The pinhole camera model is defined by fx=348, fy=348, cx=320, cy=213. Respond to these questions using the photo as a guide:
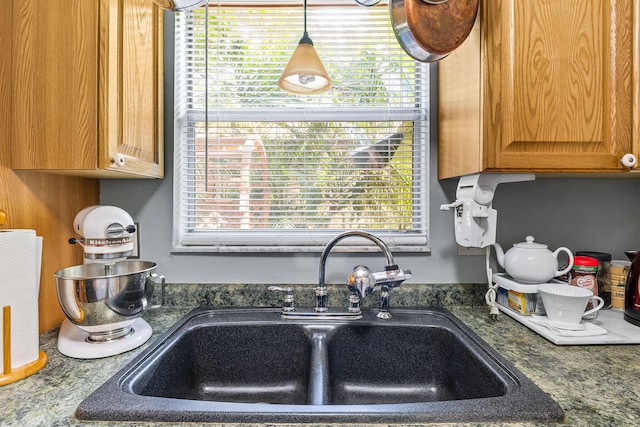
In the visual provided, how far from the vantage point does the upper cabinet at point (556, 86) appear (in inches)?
37.9

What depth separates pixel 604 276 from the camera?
1256mm

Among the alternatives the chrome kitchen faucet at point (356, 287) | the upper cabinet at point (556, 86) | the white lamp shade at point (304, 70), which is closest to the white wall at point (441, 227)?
the chrome kitchen faucet at point (356, 287)

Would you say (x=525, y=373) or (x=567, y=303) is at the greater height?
(x=567, y=303)

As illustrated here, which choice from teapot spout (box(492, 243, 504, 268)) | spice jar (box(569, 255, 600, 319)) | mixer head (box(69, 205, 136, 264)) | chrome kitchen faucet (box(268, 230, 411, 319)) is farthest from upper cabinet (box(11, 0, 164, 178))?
spice jar (box(569, 255, 600, 319))

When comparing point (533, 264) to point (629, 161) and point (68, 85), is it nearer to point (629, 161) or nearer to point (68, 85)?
point (629, 161)

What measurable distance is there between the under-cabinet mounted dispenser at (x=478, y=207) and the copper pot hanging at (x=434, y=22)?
405mm

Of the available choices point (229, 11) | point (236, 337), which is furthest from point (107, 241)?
point (229, 11)

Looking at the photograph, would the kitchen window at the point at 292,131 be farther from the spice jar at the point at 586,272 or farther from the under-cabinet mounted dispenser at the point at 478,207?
the spice jar at the point at 586,272

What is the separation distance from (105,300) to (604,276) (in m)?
1.62

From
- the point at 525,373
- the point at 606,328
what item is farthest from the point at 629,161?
the point at 525,373

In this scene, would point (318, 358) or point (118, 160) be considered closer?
point (118, 160)

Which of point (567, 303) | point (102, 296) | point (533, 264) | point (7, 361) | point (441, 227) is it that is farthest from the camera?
point (441, 227)

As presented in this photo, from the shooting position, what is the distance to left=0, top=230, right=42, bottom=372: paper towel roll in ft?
2.48

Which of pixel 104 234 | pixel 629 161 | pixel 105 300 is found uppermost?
pixel 629 161
